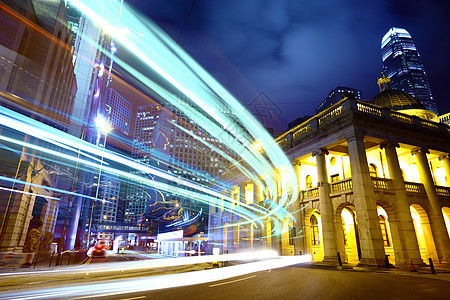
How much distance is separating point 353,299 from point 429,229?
19387mm

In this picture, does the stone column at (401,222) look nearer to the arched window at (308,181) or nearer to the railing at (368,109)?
the railing at (368,109)

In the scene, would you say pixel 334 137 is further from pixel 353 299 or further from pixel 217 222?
pixel 217 222

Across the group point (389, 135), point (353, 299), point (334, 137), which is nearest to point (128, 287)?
point (353, 299)

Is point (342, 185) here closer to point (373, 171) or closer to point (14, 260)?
point (373, 171)

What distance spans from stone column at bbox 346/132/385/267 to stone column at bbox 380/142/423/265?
2.36 meters

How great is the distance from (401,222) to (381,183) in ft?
10.5

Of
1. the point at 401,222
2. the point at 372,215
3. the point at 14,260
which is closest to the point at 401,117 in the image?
the point at 401,222

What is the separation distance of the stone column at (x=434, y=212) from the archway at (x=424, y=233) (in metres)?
0.28

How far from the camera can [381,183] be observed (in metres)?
20.8

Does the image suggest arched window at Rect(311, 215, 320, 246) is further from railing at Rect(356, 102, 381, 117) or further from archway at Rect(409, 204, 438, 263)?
railing at Rect(356, 102, 381, 117)

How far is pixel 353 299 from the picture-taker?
7.56 m

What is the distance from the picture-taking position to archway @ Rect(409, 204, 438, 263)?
68.5 ft

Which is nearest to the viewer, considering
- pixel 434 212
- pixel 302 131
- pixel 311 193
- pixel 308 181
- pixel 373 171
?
pixel 434 212

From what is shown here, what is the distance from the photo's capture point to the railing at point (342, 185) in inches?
828
